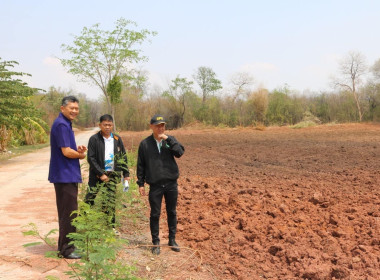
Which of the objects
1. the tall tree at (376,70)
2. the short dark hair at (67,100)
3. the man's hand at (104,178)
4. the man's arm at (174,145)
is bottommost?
the man's hand at (104,178)

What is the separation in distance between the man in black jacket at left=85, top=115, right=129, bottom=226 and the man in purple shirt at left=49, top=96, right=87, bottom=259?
58 centimetres

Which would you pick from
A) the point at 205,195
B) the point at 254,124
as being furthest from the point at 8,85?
the point at 254,124

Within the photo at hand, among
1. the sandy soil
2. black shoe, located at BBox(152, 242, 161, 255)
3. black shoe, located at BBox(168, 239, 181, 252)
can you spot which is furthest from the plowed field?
black shoe, located at BBox(152, 242, 161, 255)

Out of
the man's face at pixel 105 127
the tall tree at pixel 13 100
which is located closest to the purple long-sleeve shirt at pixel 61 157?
the man's face at pixel 105 127

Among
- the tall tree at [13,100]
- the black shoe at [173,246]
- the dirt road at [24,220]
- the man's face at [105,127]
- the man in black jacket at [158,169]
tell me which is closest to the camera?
the dirt road at [24,220]

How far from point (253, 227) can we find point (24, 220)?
3.68 meters

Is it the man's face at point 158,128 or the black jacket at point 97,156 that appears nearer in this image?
the man's face at point 158,128

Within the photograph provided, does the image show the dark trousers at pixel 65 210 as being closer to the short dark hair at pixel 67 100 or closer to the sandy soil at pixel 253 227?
the sandy soil at pixel 253 227

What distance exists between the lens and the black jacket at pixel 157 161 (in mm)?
4812

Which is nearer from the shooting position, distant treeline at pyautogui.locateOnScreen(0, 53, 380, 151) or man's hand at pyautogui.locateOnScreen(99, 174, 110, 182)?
man's hand at pyautogui.locateOnScreen(99, 174, 110, 182)

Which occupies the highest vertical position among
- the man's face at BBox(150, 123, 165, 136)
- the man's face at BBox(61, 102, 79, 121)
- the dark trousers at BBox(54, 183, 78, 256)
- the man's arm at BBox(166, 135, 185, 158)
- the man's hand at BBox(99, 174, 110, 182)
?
the man's face at BBox(61, 102, 79, 121)

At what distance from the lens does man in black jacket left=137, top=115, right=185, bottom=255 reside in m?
4.81

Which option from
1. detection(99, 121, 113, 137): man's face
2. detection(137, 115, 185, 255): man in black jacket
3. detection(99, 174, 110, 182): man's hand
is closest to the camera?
detection(137, 115, 185, 255): man in black jacket

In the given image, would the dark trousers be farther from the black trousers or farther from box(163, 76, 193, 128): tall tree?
box(163, 76, 193, 128): tall tree
